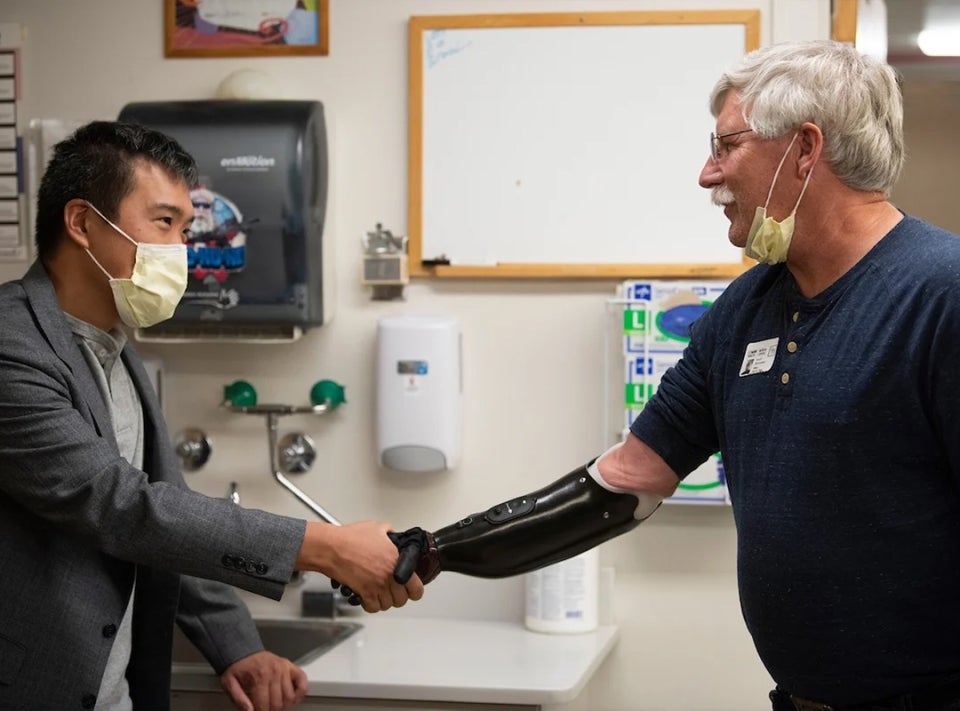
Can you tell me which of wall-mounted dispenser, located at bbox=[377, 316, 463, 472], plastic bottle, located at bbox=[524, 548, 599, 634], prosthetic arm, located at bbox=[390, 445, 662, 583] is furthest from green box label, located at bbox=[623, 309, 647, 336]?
prosthetic arm, located at bbox=[390, 445, 662, 583]

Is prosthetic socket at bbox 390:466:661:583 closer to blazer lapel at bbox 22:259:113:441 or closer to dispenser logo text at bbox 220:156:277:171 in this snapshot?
blazer lapel at bbox 22:259:113:441

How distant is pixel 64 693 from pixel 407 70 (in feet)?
5.52

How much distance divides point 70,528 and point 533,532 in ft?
2.42

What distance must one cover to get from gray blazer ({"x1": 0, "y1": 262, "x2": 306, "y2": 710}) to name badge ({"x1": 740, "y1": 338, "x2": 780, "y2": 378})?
74 cm

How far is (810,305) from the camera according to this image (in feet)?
5.55

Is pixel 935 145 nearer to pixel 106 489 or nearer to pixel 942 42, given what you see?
pixel 942 42

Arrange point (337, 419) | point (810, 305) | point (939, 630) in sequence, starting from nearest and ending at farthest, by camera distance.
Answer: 1. point (939, 630)
2. point (810, 305)
3. point (337, 419)

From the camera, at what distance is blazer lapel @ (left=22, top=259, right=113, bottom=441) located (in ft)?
6.19

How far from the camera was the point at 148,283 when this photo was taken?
2.00 meters

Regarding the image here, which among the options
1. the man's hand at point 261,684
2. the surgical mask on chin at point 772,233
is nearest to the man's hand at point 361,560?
the man's hand at point 261,684

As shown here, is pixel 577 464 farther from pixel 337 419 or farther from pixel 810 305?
pixel 810 305

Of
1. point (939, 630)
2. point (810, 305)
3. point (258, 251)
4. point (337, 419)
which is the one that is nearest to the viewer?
point (939, 630)

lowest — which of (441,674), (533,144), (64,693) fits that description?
(441,674)

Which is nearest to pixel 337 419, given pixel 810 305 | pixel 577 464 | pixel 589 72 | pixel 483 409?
pixel 483 409
